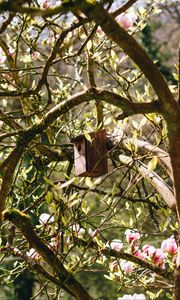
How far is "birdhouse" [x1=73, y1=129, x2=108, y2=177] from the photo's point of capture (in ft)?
5.23

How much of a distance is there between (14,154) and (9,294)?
22.1 ft

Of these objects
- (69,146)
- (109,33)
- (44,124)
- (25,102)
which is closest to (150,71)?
(109,33)

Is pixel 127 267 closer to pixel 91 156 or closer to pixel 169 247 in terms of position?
pixel 169 247

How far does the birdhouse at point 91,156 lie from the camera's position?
5.23 feet

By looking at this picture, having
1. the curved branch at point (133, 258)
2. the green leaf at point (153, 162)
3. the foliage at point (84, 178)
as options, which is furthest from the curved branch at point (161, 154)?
the curved branch at point (133, 258)

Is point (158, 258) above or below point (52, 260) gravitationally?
below

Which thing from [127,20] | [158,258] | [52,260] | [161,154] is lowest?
[158,258]

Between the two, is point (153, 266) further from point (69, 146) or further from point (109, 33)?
point (109, 33)

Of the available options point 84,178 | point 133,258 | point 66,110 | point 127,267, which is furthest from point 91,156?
point 66,110

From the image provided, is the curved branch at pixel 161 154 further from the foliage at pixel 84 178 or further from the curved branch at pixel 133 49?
the curved branch at pixel 133 49

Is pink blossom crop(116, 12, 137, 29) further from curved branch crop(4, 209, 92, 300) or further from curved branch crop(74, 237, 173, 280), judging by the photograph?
curved branch crop(4, 209, 92, 300)

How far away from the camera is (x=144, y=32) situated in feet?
30.9

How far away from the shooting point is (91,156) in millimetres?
1618

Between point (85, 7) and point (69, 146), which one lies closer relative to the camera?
point (85, 7)
